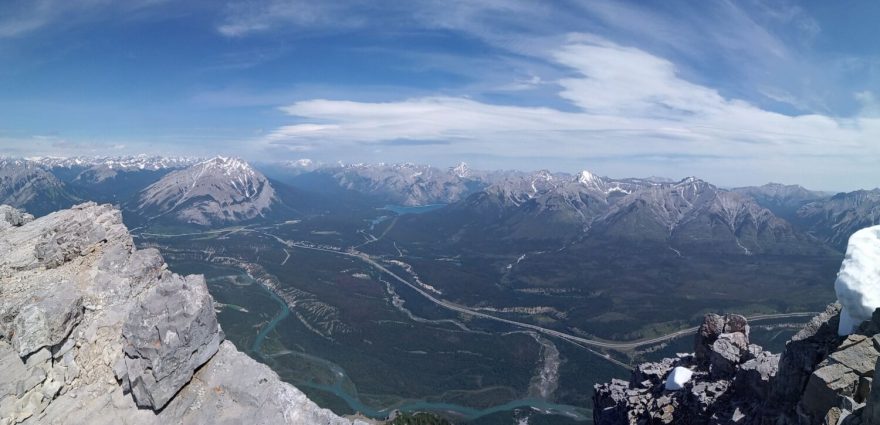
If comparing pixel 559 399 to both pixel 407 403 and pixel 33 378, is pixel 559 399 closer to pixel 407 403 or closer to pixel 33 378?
pixel 407 403

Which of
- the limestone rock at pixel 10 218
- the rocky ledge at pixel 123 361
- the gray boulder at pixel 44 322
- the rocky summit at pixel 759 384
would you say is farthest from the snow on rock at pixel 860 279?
the limestone rock at pixel 10 218

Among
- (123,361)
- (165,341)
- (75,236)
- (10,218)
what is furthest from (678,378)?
(10,218)

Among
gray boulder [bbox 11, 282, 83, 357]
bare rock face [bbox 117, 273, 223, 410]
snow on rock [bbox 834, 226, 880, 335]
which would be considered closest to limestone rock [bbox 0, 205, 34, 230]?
gray boulder [bbox 11, 282, 83, 357]

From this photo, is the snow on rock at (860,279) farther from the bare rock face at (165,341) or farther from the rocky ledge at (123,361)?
the bare rock face at (165,341)

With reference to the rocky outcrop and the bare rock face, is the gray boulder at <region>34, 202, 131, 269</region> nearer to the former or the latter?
the bare rock face

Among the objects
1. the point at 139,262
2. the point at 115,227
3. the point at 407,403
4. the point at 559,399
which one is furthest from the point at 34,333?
the point at 559,399

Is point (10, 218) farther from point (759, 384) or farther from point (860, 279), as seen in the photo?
point (860, 279)

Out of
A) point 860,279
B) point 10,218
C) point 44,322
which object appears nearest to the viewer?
point 860,279
